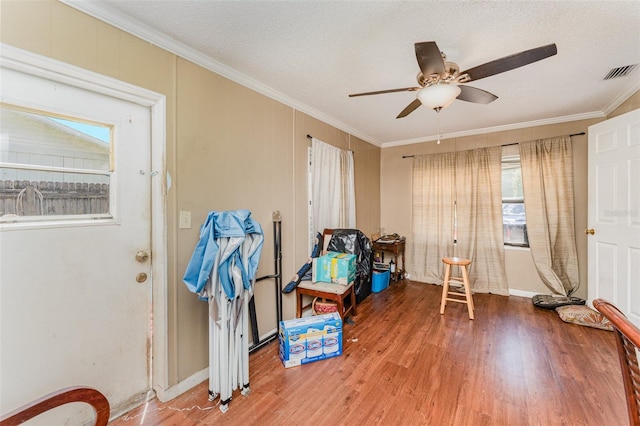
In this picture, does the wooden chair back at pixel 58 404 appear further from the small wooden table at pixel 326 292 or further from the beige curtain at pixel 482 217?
the beige curtain at pixel 482 217

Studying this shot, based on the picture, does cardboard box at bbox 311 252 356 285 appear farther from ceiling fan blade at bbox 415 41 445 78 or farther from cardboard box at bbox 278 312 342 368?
ceiling fan blade at bbox 415 41 445 78

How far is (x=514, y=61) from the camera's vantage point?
1555mm

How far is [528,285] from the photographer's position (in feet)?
11.9

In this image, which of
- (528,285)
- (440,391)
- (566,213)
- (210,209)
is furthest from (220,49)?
(528,285)

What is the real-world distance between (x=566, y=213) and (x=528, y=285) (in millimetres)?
1085

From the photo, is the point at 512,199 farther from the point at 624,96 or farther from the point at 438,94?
the point at 438,94

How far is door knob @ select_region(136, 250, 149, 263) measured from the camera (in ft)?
5.55

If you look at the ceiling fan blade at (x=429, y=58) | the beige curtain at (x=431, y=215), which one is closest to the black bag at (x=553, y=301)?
the beige curtain at (x=431, y=215)

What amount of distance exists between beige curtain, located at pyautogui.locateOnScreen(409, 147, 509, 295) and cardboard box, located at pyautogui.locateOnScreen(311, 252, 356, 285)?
208 centimetres

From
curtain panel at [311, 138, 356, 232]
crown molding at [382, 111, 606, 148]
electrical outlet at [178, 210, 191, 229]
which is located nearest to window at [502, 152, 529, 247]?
crown molding at [382, 111, 606, 148]

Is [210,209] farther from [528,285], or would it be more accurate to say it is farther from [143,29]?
[528,285]

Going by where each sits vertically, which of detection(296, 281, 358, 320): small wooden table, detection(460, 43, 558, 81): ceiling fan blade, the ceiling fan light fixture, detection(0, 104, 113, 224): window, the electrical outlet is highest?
detection(460, 43, 558, 81): ceiling fan blade

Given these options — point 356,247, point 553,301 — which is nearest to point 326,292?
point 356,247

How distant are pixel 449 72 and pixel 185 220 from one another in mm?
2155
